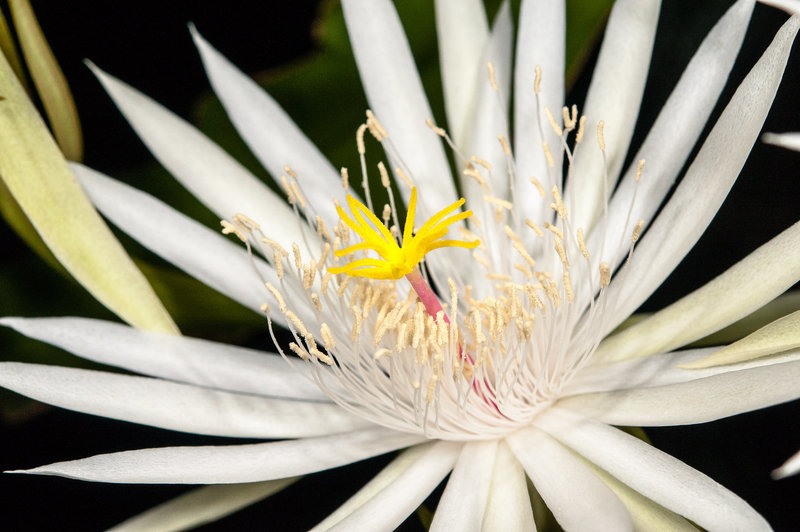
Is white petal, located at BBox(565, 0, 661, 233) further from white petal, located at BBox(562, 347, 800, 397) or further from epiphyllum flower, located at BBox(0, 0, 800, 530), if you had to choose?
white petal, located at BBox(562, 347, 800, 397)

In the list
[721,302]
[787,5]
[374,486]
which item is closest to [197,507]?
[374,486]

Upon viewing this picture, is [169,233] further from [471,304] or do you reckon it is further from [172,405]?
[471,304]

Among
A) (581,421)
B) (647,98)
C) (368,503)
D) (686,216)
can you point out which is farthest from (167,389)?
(647,98)

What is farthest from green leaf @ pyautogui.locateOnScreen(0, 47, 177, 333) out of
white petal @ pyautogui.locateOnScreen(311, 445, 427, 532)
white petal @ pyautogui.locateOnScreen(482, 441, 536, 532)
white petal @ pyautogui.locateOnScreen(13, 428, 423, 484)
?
white petal @ pyautogui.locateOnScreen(482, 441, 536, 532)

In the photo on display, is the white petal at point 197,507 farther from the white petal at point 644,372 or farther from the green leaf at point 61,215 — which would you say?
the white petal at point 644,372

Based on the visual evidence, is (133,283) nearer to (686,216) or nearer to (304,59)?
(304,59)
